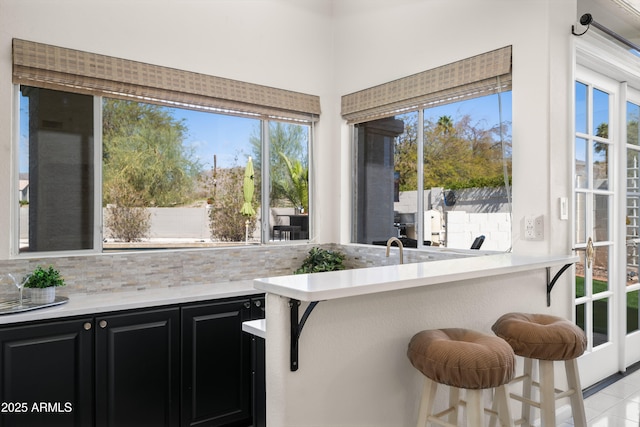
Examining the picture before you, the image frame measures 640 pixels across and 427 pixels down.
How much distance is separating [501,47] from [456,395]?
209cm

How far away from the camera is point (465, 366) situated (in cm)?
156

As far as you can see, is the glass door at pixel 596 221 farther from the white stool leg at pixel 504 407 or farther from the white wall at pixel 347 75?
the white stool leg at pixel 504 407

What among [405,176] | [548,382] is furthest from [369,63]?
[548,382]

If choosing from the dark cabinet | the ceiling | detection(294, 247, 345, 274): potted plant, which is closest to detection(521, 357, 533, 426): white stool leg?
the dark cabinet

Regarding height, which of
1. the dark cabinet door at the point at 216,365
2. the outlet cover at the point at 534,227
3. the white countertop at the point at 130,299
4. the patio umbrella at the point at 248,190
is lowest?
the dark cabinet door at the point at 216,365

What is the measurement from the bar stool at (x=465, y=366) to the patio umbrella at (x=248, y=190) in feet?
6.95

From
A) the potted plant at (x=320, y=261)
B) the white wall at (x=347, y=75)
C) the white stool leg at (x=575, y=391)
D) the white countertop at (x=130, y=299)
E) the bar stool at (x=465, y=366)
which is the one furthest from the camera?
the potted plant at (x=320, y=261)

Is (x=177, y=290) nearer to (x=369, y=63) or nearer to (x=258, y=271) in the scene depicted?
(x=258, y=271)

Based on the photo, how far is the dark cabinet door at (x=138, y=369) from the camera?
7.66ft

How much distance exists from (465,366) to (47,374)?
78.1 inches

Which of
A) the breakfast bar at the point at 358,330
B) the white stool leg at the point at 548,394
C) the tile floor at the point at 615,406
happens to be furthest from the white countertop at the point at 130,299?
the tile floor at the point at 615,406

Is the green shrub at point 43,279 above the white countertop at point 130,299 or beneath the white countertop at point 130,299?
above

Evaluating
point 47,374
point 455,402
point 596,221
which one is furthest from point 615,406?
point 47,374

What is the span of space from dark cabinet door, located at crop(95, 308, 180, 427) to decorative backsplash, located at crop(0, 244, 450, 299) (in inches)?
20.8
